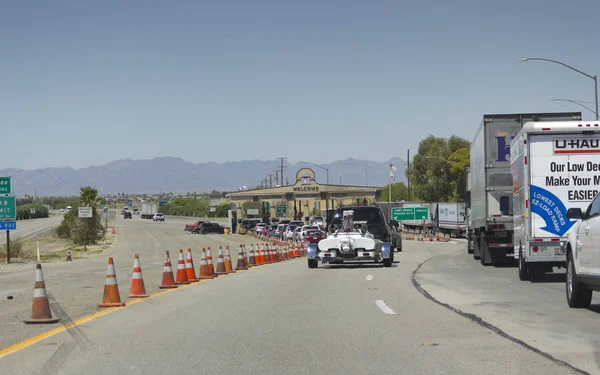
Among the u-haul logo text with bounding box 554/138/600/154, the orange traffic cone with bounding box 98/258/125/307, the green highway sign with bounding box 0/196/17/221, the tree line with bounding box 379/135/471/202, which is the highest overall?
the tree line with bounding box 379/135/471/202

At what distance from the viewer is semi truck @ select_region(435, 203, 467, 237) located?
73.8 metres

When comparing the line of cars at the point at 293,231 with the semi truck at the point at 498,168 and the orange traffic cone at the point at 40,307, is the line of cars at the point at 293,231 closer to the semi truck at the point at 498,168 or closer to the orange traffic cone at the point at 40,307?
the semi truck at the point at 498,168

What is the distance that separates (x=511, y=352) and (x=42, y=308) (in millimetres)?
7246

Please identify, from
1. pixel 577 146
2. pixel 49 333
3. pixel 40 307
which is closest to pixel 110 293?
pixel 40 307

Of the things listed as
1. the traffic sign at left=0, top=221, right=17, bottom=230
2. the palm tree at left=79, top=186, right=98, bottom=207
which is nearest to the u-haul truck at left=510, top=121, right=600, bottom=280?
the traffic sign at left=0, top=221, right=17, bottom=230

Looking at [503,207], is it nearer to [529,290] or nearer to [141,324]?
[529,290]

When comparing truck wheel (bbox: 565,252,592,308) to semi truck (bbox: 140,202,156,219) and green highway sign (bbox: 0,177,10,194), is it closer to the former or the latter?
green highway sign (bbox: 0,177,10,194)

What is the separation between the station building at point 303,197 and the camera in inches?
5886

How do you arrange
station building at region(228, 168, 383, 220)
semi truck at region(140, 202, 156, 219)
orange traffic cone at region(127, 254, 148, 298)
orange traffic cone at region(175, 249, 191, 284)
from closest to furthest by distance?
orange traffic cone at region(127, 254, 148, 298) < orange traffic cone at region(175, 249, 191, 284) < station building at region(228, 168, 383, 220) < semi truck at region(140, 202, 156, 219)

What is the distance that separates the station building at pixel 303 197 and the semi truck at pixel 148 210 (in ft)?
63.4

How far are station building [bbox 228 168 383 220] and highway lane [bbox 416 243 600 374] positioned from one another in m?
121

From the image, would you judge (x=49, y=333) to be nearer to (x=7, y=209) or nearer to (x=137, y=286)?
(x=137, y=286)

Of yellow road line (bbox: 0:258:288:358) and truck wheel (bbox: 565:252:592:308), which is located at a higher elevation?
truck wheel (bbox: 565:252:592:308)

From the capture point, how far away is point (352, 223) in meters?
27.0
